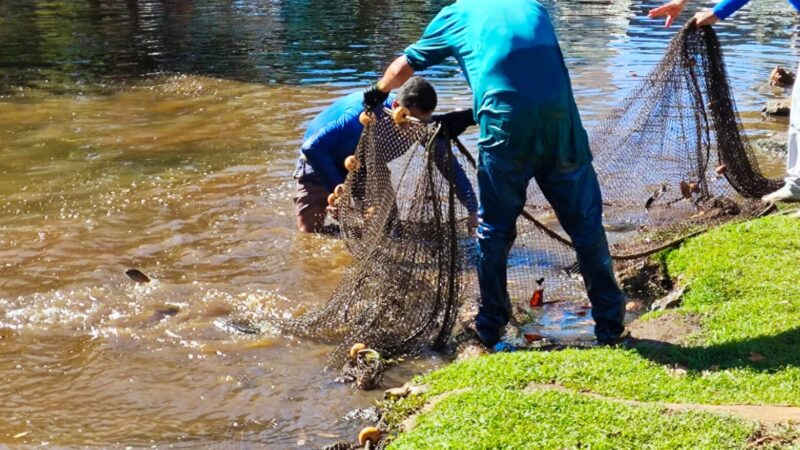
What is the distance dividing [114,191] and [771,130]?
27.5 feet

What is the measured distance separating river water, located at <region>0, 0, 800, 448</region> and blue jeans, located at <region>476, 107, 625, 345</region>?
87cm

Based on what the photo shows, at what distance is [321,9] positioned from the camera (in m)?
26.6

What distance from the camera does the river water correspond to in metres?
5.57

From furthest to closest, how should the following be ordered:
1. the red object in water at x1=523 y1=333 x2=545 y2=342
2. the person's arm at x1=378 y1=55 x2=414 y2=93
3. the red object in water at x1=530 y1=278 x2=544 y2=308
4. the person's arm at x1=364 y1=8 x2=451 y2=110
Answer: the red object in water at x1=530 y1=278 x2=544 y2=308 → the red object in water at x1=523 y1=333 x2=545 y2=342 → the person's arm at x1=378 y1=55 x2=414 y2=93 → the person's arm at x1=364 y1=8 x2=451 y2=110

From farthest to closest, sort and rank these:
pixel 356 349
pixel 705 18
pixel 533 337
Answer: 1. pixel 705 18
2. pixel 533 337
3. pixel 356 349

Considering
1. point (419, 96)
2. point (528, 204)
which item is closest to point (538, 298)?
point (419, 96)

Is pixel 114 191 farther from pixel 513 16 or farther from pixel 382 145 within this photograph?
pixel 513 16

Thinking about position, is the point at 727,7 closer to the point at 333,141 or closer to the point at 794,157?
the point at 794,157

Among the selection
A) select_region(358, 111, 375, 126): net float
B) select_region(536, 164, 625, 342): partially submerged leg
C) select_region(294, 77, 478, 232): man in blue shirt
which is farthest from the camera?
select_region(294, 77, 478, 232): man in blue shirt

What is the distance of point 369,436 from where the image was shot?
15.6 ft

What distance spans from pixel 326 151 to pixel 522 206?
2874 mm

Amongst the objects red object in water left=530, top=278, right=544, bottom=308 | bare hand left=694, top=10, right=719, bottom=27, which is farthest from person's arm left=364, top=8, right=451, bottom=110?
bare hand left=694, top=10, right=719, bottom=27

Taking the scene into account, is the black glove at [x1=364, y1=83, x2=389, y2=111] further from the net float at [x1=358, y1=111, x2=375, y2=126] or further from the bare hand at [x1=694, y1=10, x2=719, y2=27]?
the bare hand at [x1=694, y1=10, x2=719, y2=27]

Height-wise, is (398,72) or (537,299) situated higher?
(398,72)
